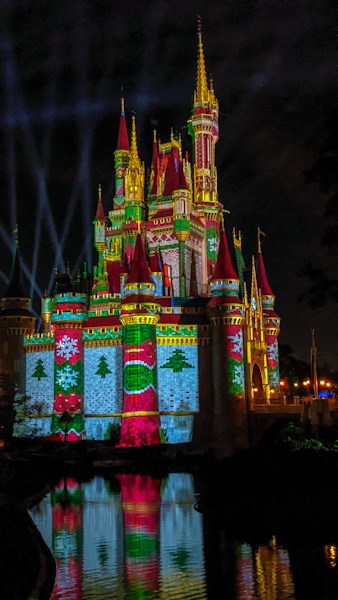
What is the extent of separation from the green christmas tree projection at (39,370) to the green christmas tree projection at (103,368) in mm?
4490

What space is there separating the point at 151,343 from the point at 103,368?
14.1 feet

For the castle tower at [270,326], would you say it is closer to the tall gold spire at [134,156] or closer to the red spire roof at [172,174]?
the red spire roof at [172,174]

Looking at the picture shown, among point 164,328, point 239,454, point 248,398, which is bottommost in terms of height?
point 239,454

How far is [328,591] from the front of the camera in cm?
1194

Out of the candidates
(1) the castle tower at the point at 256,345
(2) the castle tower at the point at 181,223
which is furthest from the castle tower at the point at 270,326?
(2) the castle tower at the point at 181,223

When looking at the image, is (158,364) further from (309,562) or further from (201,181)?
(309,562)

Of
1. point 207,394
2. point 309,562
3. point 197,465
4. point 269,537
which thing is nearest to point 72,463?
point 197,465

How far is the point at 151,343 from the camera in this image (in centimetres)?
4572

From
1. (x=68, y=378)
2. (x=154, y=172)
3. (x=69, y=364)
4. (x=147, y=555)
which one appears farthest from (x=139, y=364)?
(x=147, y=555)

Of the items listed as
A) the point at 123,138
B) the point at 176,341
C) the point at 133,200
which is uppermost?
the point at 123,138

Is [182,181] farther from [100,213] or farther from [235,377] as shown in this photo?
[235,377]

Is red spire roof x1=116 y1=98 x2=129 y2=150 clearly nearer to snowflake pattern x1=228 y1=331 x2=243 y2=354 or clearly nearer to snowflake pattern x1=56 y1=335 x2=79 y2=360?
snowflake pattern x1=56 y1=335 x2=79 y2=360

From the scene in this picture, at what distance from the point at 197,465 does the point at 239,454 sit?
12.8m

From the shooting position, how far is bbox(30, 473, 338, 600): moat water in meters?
12.4
